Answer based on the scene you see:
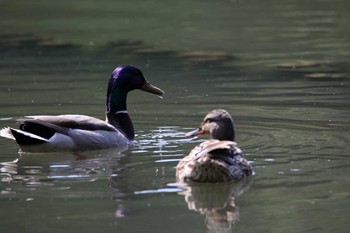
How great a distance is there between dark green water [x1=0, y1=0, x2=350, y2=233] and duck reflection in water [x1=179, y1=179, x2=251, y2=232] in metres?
0.02

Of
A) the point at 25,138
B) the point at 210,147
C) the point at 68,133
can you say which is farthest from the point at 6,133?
the point at 210,147

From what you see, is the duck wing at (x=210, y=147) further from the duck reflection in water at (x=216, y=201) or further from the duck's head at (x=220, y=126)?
the duck's head at (x=220, y=126)

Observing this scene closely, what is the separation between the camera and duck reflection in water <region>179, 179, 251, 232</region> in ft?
28.1

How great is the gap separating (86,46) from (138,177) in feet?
35.6

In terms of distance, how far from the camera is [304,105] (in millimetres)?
14125

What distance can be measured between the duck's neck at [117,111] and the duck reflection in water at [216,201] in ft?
9.80

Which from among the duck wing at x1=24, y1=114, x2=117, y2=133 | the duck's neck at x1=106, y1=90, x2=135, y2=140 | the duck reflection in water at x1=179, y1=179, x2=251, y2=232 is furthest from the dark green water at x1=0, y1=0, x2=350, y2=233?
the duck wing at x1=24, y1=114, x2=117, y2=133

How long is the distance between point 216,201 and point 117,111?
3.91 m

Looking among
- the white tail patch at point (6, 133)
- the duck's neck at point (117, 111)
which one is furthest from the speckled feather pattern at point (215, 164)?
the duck's neck at point (117, 111)

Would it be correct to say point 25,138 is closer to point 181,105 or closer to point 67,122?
point 67,122

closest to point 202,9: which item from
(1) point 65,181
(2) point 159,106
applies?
(2) point 159,106

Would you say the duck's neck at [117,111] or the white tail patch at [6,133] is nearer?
the white tail patch at [6,133]

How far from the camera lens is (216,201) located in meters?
9.31

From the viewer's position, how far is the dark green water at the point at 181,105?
350 inches
